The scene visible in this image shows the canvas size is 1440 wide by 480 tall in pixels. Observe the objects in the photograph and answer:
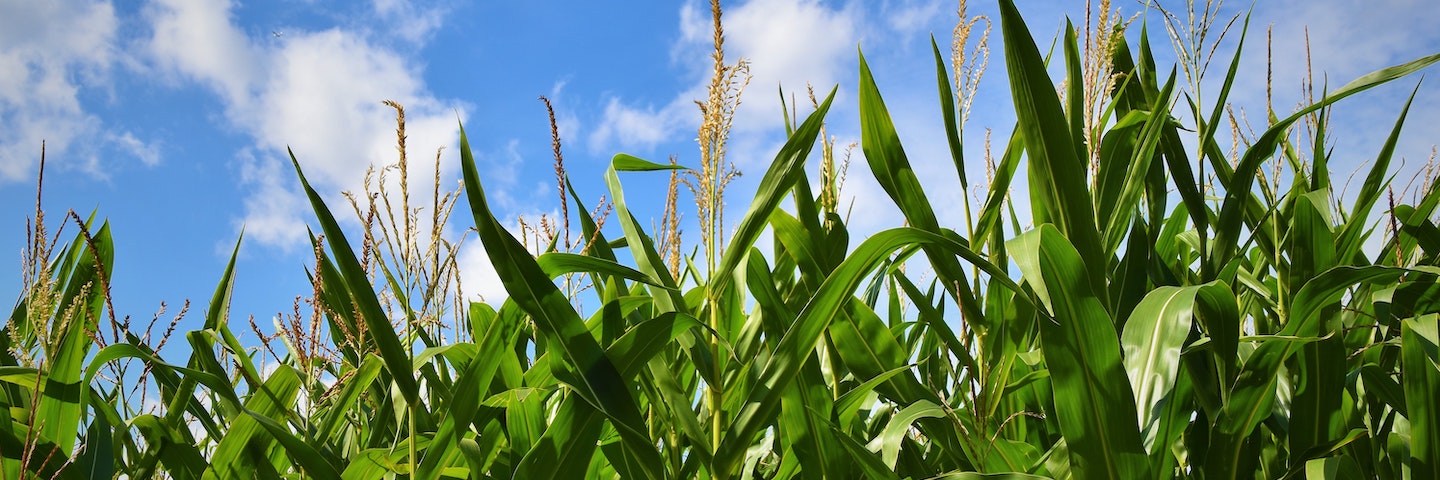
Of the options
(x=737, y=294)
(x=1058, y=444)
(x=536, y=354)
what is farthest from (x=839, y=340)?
(x=536, y=354)

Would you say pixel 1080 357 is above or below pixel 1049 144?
below

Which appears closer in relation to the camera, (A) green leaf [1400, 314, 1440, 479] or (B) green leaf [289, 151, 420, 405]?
(B) green leaf [289, 151, 420, 405]

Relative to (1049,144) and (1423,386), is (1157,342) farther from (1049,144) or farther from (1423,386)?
(1423,386)

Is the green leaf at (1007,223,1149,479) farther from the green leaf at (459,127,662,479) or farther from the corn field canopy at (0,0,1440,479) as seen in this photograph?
the green leaf at (459,127,662,479)

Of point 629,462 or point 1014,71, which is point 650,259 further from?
point 1014,71

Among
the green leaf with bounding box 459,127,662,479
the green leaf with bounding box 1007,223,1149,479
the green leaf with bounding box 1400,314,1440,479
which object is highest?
the green leaf with bounding box 459,127,662,479

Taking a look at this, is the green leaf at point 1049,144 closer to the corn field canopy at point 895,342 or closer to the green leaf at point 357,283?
the corn field canopy at point 895,342

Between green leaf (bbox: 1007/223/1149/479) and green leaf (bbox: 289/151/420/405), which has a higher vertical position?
green leaf (bbox: 289/151/420/405)

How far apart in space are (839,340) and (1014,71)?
1.29 ft

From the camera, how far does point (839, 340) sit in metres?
1.08

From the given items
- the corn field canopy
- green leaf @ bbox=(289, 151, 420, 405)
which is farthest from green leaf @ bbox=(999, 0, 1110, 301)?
green leaf @ bbox=(289, 151, 420, 405)

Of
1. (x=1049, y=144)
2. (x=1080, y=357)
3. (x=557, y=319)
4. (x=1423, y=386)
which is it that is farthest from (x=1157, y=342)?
(x=557, y=319)

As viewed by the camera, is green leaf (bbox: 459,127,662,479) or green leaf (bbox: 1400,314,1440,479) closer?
green leaf (bbox: 459,127,662,479)

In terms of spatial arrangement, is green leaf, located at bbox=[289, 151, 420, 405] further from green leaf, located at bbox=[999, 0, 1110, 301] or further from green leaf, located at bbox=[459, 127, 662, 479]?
green leaf, located at bbox=[999, 0, 1110, 301]
